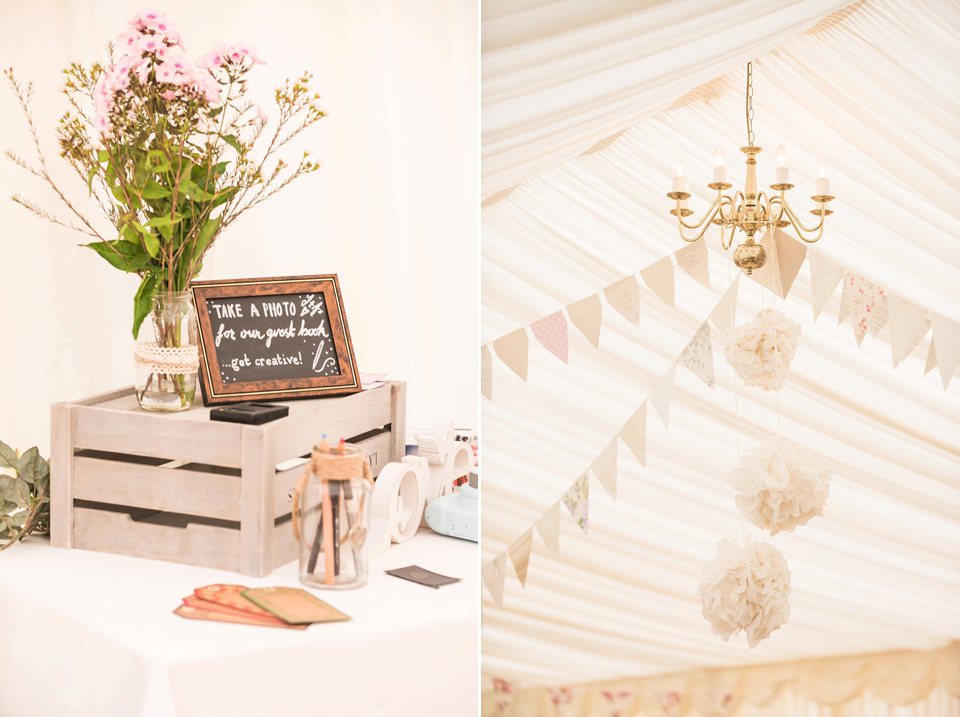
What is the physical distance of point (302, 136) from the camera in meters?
1.84

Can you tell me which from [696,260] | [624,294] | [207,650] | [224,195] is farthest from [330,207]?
[207,650]

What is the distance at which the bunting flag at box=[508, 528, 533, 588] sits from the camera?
1.47 meters

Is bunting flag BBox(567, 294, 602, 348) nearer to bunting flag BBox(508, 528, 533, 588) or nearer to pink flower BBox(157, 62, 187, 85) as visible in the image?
bunting flag BBox(508, 528, 533, 588)

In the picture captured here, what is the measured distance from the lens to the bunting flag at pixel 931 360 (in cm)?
149

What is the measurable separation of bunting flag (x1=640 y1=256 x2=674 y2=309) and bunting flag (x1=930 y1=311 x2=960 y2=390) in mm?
534

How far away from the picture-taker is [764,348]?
1.46m

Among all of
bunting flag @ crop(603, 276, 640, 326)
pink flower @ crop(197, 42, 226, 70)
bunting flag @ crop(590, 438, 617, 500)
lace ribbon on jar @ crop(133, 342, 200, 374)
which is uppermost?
pink flower @ crop(197, 42, 226, 70)

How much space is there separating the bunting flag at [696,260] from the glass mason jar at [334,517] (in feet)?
2.41

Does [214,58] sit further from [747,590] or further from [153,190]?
[747,590]

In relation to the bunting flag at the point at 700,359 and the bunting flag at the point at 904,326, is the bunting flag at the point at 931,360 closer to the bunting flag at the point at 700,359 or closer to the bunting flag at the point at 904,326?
the bunting flag at the point at 904,326

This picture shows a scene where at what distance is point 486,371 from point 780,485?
2.02 ft

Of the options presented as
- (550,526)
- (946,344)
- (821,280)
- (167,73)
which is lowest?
(550,526)

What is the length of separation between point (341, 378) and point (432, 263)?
0.57 m

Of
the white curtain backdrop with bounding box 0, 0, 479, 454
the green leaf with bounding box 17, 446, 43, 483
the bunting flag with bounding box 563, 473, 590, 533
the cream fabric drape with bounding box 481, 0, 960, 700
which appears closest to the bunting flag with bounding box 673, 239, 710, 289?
the cream fabric drape with bounding box 481, 0, 960, 700
